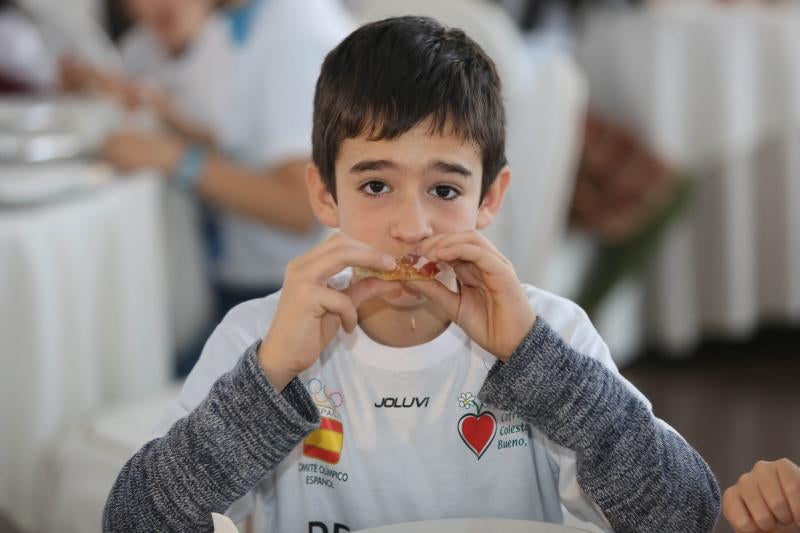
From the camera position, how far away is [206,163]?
239 centimetres

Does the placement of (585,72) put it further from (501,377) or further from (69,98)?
(501,377)

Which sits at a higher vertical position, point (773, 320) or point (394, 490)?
point (394, 490)

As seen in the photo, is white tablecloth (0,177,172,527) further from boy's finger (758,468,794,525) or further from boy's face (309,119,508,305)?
boy's finger (758,468,794,525)

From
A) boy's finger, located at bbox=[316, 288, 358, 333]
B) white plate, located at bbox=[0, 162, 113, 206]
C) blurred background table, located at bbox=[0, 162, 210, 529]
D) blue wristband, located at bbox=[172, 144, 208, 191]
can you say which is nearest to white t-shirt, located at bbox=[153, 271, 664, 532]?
boy's finger, located at bbox=[316, 288, 358, 333]

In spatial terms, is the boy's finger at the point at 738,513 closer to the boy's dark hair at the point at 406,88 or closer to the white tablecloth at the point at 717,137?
the boy's dark hair at the point at 406,88

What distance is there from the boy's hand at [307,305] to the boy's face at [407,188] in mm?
54

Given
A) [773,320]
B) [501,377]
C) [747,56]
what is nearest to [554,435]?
[501,377]

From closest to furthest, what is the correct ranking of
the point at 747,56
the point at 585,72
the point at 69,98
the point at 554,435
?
the point at 554,435
the point at 69,98
the point at 747,56
the point at 585,72

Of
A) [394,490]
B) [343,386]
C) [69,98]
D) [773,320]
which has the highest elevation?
[69,98]

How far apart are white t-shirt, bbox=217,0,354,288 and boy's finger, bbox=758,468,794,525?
56.2 inches

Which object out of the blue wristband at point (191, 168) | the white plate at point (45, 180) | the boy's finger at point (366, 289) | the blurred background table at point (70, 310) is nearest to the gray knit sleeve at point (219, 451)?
the boy's finger at point (366, 289)

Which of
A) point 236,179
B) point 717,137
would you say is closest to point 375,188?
point 236,179

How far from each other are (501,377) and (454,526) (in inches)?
6.3

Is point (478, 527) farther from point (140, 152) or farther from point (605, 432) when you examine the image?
point (140, 152)
